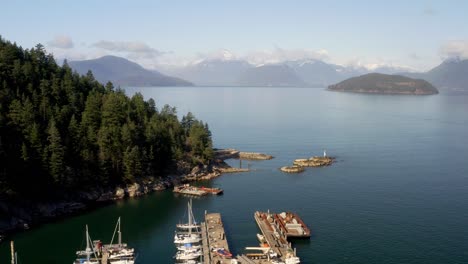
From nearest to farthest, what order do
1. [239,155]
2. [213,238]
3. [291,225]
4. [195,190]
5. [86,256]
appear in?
[86,256]
[213,238]
[291,225]
[195,190]
[239,155]

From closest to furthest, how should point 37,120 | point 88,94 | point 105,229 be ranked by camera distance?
point 105,229 → point 37,120 → point 88,94

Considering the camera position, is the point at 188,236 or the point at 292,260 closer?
the point at 292,260

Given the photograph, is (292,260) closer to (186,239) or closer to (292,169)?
(186,239)

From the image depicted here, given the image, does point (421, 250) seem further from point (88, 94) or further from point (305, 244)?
point (88, 94)

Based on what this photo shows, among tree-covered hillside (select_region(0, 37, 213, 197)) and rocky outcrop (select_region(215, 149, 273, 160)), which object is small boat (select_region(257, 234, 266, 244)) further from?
rocky outcrop (select_region(215, 149, 273, 160))

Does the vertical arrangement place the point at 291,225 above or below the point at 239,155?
below

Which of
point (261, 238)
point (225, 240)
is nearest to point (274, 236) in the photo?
point (261, 238)

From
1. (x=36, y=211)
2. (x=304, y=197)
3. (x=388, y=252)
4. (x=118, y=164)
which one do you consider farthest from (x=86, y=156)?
(x=388, y=252)
